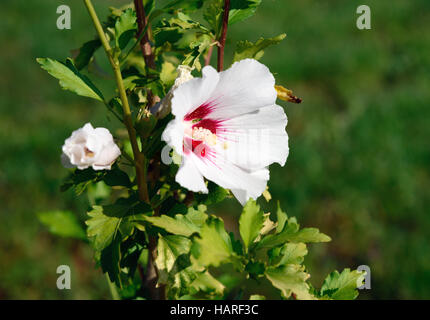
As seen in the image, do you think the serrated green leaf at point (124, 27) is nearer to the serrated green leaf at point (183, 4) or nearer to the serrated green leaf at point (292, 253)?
the serrated green leaf at point (183, 4)

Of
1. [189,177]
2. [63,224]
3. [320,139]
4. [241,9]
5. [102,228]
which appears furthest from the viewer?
[320,139]

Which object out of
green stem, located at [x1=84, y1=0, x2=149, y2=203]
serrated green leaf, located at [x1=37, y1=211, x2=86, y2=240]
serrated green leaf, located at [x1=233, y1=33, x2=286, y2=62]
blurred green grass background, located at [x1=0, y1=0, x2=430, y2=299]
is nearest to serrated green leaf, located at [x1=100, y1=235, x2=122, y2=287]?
green stem, located at [x1=84, y1=0, x2=149, y2=203]

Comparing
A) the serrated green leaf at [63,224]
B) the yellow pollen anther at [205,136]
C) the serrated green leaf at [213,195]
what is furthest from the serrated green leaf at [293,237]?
the serrated green leaf at [63,224]

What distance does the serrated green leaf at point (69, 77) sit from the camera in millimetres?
911

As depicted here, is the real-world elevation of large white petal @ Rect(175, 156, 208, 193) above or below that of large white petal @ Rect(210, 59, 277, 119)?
below

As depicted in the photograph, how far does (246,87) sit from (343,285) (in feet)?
1.57

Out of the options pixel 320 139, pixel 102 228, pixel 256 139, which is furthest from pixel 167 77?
pixel 320 139

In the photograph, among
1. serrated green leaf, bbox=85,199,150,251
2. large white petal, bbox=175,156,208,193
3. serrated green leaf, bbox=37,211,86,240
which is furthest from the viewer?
serrated green leaf, bbox=37,211,86,240

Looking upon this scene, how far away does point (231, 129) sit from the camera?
105cm

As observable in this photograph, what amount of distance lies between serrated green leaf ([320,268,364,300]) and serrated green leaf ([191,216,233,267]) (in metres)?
0.27

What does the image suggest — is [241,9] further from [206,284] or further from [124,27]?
[206,284]

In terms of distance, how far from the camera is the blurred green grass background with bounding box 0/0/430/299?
260cm

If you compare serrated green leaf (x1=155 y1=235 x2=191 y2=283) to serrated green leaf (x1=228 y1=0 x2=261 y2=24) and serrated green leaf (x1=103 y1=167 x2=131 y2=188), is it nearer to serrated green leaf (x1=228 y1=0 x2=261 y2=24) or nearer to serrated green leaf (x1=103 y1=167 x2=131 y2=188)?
serrated green leaf (x1=103 y1=167 x2=131 y2=188)

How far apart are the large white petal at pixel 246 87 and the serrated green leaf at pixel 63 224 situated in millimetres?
739
